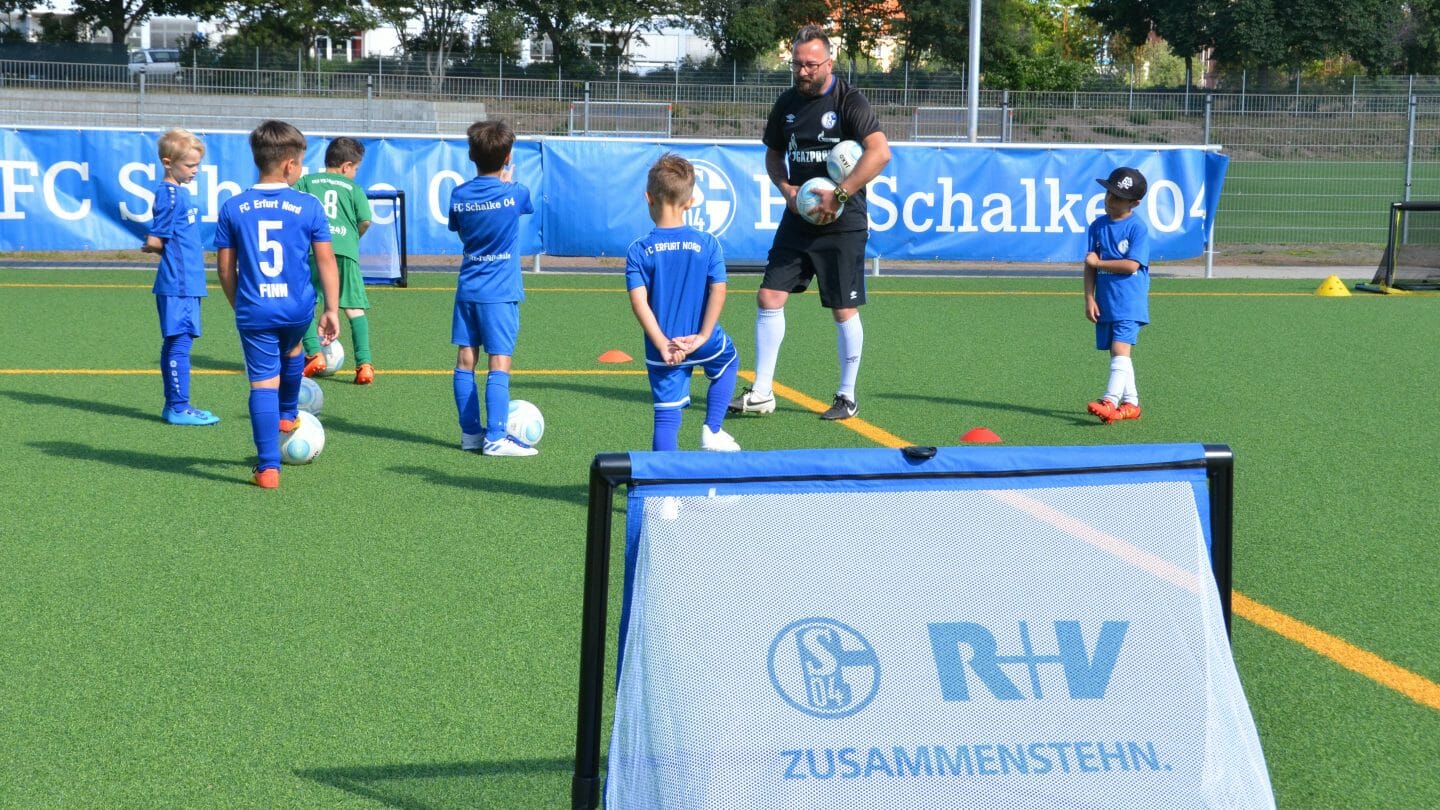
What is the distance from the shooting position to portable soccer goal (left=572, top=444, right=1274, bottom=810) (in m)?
2.58

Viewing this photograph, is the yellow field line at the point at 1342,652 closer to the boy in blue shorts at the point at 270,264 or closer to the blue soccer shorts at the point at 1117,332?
the blue soccer shorts at the point at 1117,332

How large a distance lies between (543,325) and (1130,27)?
6520 centimetres

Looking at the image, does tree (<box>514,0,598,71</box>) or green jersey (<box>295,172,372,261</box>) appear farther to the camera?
tree (<box>514,0,598,71</box>)

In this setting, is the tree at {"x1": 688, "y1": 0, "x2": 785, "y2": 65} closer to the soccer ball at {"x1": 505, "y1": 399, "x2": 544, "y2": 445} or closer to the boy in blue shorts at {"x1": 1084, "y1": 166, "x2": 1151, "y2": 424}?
the boy in blue shorts at {"x1": 1084, "y1": 166, "x2": 1151, "y2": 424}

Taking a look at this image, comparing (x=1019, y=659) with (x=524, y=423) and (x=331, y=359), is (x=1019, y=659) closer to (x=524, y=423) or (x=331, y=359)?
(x=524, y=423)

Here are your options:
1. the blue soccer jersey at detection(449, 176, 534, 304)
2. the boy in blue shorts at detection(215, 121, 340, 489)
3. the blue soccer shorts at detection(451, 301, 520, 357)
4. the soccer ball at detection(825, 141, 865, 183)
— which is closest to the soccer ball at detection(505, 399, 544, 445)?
the blue soccer shorts at detection(451, 301, 520, 357)

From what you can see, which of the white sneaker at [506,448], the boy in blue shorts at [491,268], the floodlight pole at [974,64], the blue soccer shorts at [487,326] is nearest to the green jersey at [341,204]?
the boy in blue shorts at [491,268]

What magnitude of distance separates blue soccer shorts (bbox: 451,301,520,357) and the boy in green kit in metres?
2.51

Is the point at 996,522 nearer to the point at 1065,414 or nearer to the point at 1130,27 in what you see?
the point at 1065,414

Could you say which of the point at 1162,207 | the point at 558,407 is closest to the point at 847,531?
the point at 558,407

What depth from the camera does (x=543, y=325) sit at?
12.8m

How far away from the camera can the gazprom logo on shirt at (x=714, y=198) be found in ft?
53.5

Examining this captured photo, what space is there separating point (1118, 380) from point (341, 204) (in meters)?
4.93

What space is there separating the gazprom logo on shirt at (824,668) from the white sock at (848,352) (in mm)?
5841
